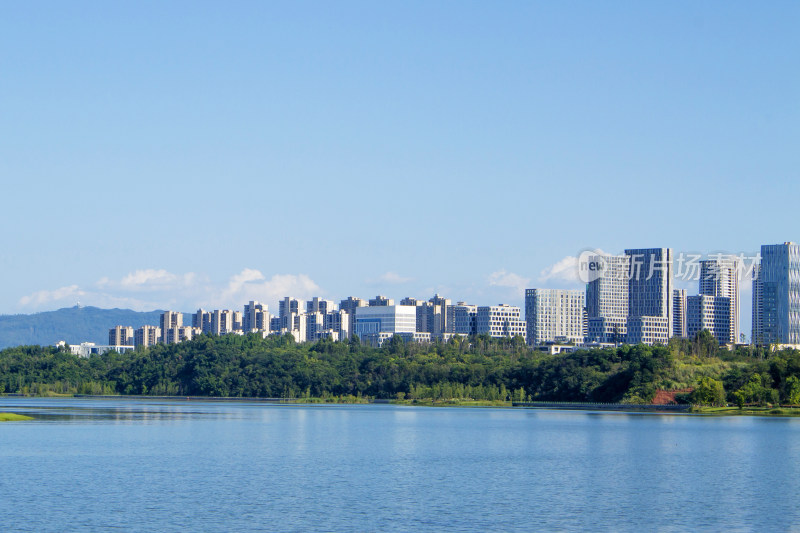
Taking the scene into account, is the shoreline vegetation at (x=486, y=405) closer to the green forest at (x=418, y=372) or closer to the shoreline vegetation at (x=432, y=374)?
the shoreline vegetation at (x=432, y=374)

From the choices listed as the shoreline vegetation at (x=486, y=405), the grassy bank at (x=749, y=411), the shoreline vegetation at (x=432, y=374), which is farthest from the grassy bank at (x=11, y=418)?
the grassy bank at (x=749, y=411)

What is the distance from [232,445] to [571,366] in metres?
71.8

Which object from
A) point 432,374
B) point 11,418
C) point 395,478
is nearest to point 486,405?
point 432,374

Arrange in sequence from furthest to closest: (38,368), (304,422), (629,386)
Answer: (38,368)
(629,386)
(304,422)

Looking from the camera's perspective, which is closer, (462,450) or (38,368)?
(462,450)

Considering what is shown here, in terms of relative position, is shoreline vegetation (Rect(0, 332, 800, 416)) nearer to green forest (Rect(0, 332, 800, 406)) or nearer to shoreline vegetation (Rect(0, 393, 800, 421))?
green forest (Rect(0, 332, 800, 406))

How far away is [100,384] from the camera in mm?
177250

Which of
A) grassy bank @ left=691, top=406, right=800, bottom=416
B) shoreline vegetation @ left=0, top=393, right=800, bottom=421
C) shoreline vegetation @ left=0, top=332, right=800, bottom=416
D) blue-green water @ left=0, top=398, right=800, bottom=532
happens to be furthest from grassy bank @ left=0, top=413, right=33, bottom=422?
grassy bank @ left=691, top=406, right=800, bottom=416

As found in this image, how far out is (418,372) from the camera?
14725 cm

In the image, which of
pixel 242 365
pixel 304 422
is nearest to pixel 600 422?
pixel 304 422

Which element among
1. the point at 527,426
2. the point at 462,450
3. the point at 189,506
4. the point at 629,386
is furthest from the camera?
the point at 629,386

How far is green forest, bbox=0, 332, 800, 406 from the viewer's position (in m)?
116

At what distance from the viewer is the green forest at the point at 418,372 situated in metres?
116

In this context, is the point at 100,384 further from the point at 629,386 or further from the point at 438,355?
the point at 629,386
